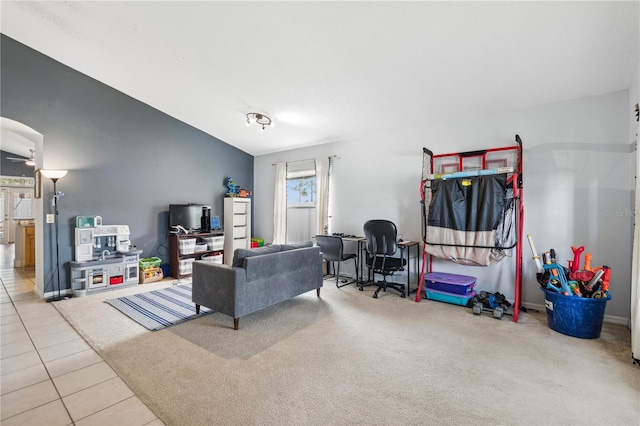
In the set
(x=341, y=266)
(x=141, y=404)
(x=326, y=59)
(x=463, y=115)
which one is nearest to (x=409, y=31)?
(x=326, y=59)

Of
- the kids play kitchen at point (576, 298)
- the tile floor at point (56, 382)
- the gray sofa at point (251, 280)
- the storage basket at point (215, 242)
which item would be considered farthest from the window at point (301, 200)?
the tile floor at point (56, 382)

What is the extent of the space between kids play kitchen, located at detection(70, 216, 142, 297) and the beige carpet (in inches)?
38.6

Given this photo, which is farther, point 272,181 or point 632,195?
point 272,181

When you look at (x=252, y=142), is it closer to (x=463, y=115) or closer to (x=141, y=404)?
(x=463, y=115)

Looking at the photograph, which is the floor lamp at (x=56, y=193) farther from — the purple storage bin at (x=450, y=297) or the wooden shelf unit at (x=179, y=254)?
the purple storage bin at (x=450, y=297)

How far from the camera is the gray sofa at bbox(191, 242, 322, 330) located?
2.84 metres

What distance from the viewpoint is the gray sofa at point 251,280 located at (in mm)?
2838

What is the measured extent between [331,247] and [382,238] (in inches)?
35.0

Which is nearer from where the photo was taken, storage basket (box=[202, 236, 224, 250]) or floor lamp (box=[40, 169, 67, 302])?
floor lamp (box=[40, 169, 67, 302])

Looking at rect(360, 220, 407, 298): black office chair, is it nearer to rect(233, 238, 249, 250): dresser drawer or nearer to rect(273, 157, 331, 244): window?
rect(273, 157, 331, 244): window

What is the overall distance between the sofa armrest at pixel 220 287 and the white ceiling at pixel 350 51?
2400 millimetres

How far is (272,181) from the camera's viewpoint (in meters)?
6.44

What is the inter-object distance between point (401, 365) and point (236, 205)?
4.72 m

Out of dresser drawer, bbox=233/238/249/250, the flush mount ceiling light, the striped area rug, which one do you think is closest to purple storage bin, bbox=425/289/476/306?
the striped area rug
